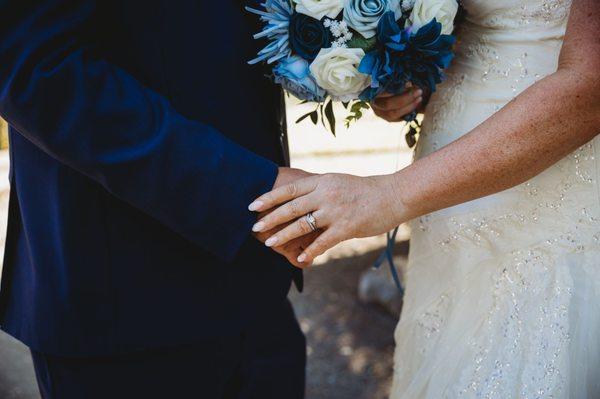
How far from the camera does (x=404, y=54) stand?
167 centimetres

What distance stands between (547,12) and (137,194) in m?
1.20

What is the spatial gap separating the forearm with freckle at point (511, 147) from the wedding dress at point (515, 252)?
239mm

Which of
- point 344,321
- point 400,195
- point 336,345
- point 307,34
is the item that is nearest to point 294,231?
point 400,195

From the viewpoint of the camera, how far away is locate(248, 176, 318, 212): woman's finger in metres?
1.56

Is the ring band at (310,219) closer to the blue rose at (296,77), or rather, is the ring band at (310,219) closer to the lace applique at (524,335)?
the blue rose at (296,77)

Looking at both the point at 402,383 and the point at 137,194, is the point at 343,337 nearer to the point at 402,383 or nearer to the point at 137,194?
the point at 402,383

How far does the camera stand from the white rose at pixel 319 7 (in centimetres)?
161

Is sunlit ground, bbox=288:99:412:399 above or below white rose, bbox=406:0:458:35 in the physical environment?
below

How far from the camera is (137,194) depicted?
151cm

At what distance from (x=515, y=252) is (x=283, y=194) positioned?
0.77 m

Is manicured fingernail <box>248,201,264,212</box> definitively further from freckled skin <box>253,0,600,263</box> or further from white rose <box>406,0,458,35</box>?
white rose <box>406,0,458,35</box>

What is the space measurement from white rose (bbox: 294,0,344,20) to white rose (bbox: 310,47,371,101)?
3.6 inches

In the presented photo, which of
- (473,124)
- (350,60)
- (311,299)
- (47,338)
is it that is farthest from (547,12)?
(311,299)

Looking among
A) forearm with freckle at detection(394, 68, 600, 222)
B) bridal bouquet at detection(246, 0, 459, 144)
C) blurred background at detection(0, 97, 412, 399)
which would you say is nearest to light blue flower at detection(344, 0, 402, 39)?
bridal bouquet at detection(246, 0, 459, 144)
